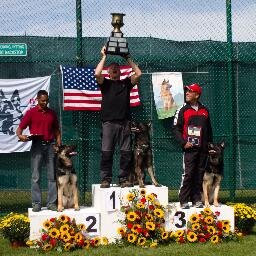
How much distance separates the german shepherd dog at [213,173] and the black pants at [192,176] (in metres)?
0.10

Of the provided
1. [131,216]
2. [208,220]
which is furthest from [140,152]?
[208,220]

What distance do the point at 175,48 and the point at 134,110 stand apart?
Answer: 54.6 inches

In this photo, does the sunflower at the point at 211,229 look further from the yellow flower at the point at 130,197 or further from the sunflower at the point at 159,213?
the yellow flower at the point at 130,197

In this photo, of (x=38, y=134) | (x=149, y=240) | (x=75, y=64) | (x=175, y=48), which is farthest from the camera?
(x=175, y=48)

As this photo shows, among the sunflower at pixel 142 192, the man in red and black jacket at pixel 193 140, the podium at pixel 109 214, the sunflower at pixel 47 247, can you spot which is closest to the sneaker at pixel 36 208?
the podium at pixel 109 214

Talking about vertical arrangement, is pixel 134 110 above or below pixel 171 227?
above

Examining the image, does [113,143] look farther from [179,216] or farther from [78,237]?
[78,237]

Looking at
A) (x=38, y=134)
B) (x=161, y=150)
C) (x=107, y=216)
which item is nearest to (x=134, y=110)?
(x=161, y=150)

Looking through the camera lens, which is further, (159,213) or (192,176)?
(192,176)

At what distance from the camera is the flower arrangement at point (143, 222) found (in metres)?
7.72

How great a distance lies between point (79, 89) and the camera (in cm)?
1102

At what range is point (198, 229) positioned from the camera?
7.93m

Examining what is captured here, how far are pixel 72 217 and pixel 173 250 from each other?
4.34 ft

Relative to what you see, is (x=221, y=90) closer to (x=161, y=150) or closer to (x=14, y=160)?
(x=161, y=150)
